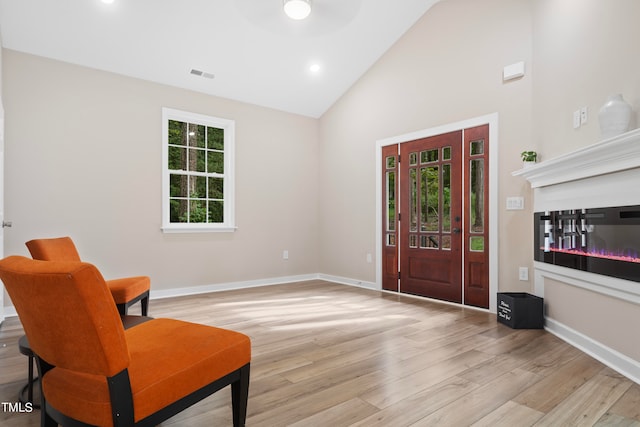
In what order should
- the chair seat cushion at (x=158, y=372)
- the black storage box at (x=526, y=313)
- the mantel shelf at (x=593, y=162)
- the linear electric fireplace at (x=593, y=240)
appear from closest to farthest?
the chair seat cushion at (x=158, y=372) → the mantel shelf at (x=593, y=162) → the linear electric fireplace at (x=593, y=240) → the black storage box at (x=526, y=313)

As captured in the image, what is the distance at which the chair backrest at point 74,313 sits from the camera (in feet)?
3.79

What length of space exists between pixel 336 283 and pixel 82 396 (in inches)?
189

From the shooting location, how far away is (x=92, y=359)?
121 cm

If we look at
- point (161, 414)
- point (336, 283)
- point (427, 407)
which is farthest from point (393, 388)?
point (336, 283)

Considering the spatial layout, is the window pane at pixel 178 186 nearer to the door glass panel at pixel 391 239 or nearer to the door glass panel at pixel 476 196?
the door glass panel at pixel 391 239

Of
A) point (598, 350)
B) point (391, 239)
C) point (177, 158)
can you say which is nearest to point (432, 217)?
point (391, 239)

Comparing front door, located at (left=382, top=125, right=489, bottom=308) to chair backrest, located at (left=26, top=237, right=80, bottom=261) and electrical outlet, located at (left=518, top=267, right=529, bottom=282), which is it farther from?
chair backrest, located at (left=26, top=237, right=80, bottom=261)

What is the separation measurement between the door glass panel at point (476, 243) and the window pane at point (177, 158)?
368 centimetres

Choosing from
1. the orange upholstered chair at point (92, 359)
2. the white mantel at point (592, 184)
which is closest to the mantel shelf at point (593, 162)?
the white mantel at point (592, 184)

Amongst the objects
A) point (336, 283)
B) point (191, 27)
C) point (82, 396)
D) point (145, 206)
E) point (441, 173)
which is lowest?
point (336, 283)

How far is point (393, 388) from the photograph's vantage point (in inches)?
86.9

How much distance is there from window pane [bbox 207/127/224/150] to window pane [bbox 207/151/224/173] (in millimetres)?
84

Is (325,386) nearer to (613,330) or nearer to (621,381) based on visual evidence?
(621,381)

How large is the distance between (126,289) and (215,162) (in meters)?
2.92
